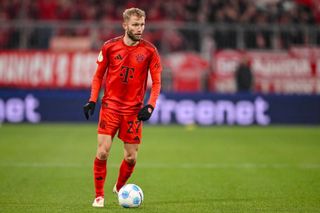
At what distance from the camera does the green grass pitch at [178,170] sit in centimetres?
823

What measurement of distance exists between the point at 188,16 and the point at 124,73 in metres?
14.6

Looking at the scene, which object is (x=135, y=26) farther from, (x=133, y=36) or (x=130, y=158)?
(x=130, y=158)

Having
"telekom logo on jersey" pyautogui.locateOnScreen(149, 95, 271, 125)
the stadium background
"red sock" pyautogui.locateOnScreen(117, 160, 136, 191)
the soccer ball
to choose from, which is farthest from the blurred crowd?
the soccer ball

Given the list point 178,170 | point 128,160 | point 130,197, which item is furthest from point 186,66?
point 130,197

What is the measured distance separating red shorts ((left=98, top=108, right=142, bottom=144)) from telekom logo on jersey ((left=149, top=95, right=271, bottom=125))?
12.7 m

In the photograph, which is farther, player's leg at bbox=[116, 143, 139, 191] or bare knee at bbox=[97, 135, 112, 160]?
player's leg at bbox=[116, 143, 139, 191]

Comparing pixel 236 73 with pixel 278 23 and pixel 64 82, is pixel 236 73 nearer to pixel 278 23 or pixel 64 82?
pixel 278 23

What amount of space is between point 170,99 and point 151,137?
3.35m

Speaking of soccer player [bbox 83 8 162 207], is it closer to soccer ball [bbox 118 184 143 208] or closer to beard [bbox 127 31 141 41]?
beard [bbox 127 31 141 41]

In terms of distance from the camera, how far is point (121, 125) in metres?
8.22

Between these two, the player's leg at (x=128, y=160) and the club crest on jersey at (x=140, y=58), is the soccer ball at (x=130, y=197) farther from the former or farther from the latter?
the club crest on jersey at (x=140, y=58)

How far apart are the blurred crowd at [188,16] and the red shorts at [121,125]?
13.5 metres

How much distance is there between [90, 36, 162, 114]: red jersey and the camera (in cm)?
817

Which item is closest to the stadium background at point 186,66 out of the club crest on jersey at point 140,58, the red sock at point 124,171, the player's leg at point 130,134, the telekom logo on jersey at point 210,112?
the telekom logo on jersey at point 210,112
